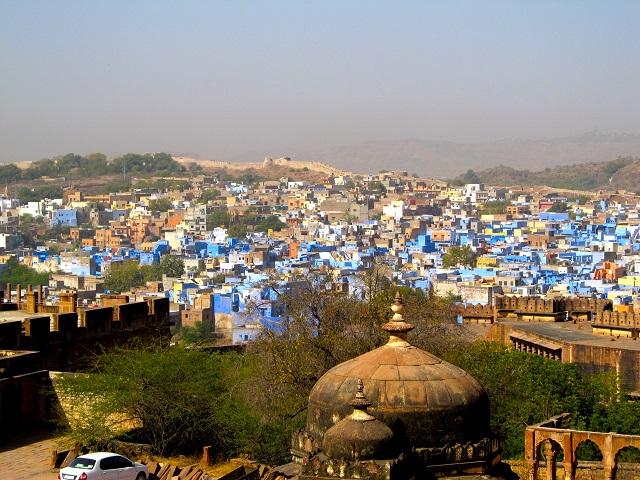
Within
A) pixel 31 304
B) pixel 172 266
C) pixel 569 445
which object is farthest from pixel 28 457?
pixel 172 266

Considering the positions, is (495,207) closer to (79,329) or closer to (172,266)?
(172,266)

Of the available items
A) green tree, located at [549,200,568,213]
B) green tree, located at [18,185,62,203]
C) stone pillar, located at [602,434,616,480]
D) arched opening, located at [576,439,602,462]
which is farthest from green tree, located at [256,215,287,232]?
stone pillar, located at [602,434,616,480]

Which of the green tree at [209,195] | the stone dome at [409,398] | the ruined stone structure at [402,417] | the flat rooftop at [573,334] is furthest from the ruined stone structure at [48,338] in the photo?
the green tree at [209,195]

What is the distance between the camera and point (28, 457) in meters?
16.5

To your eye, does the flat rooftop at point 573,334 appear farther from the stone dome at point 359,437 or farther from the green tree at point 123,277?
the green tree at point 123,277

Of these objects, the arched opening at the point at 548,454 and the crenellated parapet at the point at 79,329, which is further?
the crenellated parapet at the point at 79,329

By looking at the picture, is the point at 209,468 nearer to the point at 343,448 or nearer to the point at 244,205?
A: the point at 343,448

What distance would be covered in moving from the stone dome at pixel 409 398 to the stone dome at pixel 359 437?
344mm

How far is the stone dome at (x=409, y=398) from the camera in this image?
→ 10648mm

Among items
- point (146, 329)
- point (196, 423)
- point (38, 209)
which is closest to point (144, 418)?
point (196, 423)

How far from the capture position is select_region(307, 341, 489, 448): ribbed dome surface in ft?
34.9

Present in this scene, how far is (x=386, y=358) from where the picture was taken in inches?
437

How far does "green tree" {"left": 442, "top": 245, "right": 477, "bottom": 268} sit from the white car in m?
78.4

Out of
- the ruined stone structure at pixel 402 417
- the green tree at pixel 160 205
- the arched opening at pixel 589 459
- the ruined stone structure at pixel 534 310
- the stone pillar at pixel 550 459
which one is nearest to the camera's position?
the ruined stone structure at pixel 402 417
